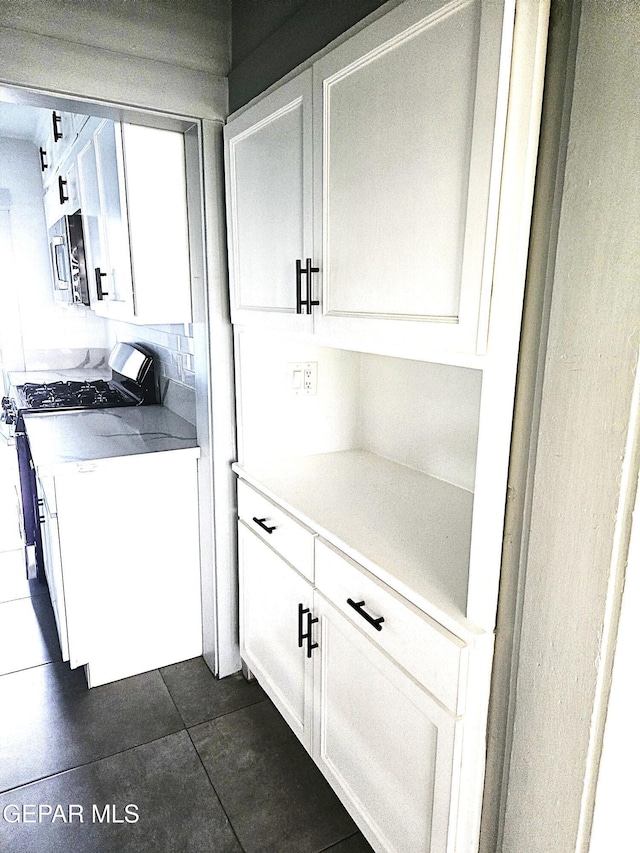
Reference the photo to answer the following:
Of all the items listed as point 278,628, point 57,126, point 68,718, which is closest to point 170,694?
point 68,718

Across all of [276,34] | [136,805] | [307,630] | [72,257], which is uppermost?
[276,34]

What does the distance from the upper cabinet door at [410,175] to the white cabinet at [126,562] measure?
1.06m

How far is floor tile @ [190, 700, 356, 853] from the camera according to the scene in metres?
1.57

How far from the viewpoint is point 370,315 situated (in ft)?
4.04

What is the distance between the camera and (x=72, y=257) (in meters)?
2.80

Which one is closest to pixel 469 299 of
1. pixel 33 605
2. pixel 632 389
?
pixel 632 389

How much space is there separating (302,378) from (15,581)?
1923 millimetres

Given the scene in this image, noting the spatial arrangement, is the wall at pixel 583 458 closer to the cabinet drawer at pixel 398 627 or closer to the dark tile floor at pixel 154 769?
the cabinet drawer at pixel 398 627

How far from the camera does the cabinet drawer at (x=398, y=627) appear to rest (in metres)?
1.10

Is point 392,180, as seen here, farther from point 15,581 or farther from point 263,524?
point 15,581

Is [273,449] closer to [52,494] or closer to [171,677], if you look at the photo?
[52,494]

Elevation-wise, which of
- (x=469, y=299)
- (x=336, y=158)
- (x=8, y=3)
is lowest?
(x=469, y=299)

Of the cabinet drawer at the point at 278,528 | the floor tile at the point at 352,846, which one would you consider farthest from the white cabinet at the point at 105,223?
the floor tile at the point at 352,846

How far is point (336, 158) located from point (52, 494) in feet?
4.57
